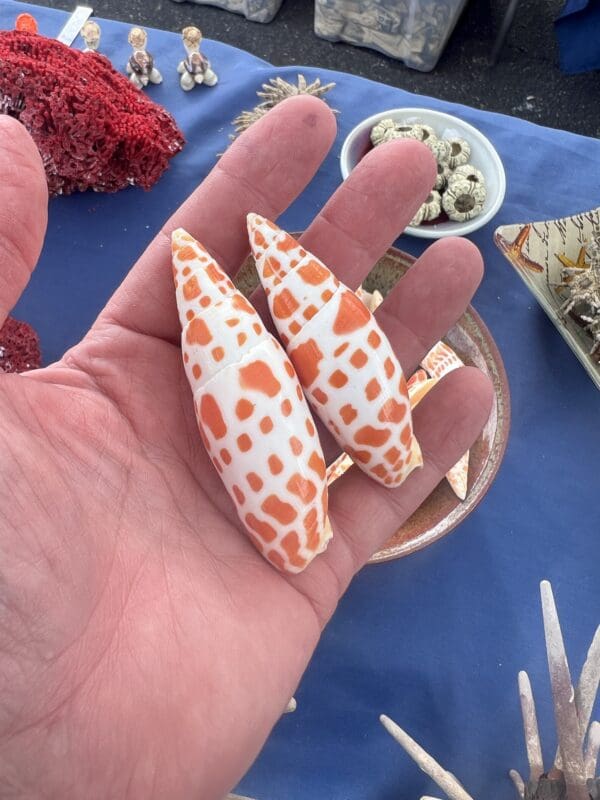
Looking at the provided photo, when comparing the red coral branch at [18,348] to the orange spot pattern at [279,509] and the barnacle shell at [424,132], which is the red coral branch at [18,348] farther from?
the barnacle shell at [424,132]

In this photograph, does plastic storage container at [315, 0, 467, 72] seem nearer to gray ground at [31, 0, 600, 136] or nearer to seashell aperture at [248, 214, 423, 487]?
gray ground at [31, 0, 600, 136]

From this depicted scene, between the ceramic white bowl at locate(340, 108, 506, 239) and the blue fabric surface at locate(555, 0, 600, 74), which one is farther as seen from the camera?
the blue fabric surface at locate(555, 0, 600, 74)

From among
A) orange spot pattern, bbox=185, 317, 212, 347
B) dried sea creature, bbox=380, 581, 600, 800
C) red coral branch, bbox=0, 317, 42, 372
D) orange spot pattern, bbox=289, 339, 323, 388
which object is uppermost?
orange spot pattern, bbox=185, 317, 212, 347

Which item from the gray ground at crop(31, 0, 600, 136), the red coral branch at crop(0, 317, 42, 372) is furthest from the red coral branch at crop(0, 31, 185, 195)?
the gray ground at crop(31, 0, 600, 136)

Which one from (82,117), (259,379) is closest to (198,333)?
(259,379)

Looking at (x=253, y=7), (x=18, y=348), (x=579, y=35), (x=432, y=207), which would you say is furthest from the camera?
(x=253, y=7)

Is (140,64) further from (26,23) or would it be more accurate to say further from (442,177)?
(442,177)

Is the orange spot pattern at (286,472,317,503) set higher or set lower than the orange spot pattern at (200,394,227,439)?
lower
